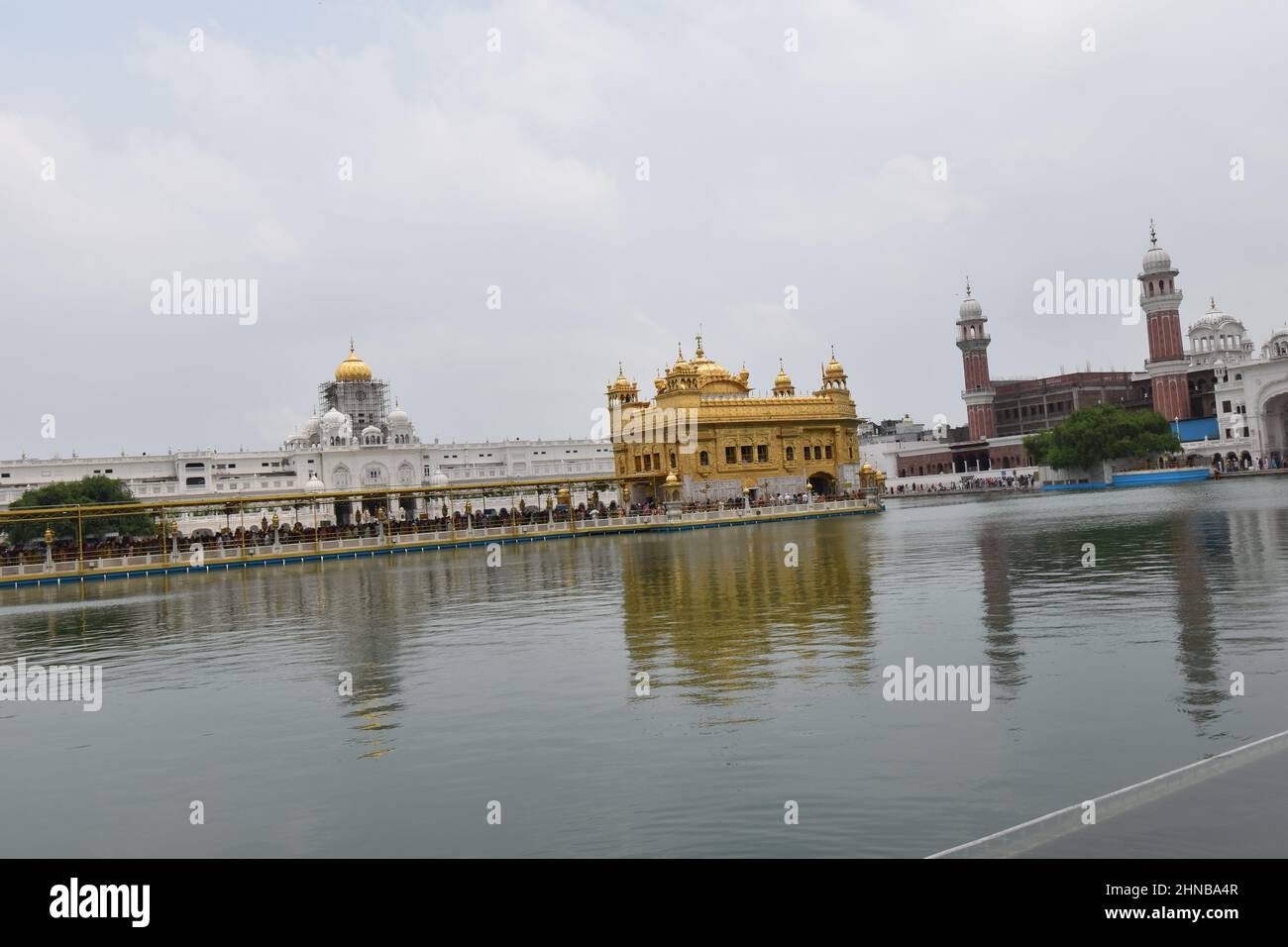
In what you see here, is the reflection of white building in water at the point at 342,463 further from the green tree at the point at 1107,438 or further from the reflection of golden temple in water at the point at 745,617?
the reflection of golden temple in water at the point at 745,617

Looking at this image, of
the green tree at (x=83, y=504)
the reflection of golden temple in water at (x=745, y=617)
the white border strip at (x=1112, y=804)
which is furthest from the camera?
the green tree at (x=83, y=504)

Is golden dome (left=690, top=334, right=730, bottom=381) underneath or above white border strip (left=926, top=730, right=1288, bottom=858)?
above

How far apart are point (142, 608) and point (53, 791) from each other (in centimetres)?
1887

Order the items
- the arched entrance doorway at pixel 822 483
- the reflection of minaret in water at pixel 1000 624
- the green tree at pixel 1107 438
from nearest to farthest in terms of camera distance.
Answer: the reflection of minaret in water at pixel 1000 624 < the arched entrance doorway at pixel 822 483 < the green tree at pixel 1107 438

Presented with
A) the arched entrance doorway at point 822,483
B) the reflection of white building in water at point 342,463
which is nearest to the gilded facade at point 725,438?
the arched entrance doorway at point 822,483

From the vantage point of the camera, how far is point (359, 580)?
1254 inches

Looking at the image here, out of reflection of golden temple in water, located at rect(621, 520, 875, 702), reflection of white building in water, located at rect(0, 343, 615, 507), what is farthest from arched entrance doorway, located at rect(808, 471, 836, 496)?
reflection of golden temple in water, located at rect(621, 520, 875, 702)

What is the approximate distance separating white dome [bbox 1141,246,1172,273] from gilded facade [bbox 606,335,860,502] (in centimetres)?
4247

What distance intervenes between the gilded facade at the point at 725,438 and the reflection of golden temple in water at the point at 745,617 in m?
36.3

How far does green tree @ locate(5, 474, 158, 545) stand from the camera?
228ft

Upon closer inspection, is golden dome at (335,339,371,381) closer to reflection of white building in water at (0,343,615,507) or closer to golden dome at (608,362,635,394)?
reflection of white building in water at (0,343,615,507)

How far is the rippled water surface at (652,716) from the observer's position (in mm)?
7430

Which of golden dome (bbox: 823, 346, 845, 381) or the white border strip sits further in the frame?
golden dome (bbox: 823, 346, 845, 381)

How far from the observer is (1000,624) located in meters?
14.8
